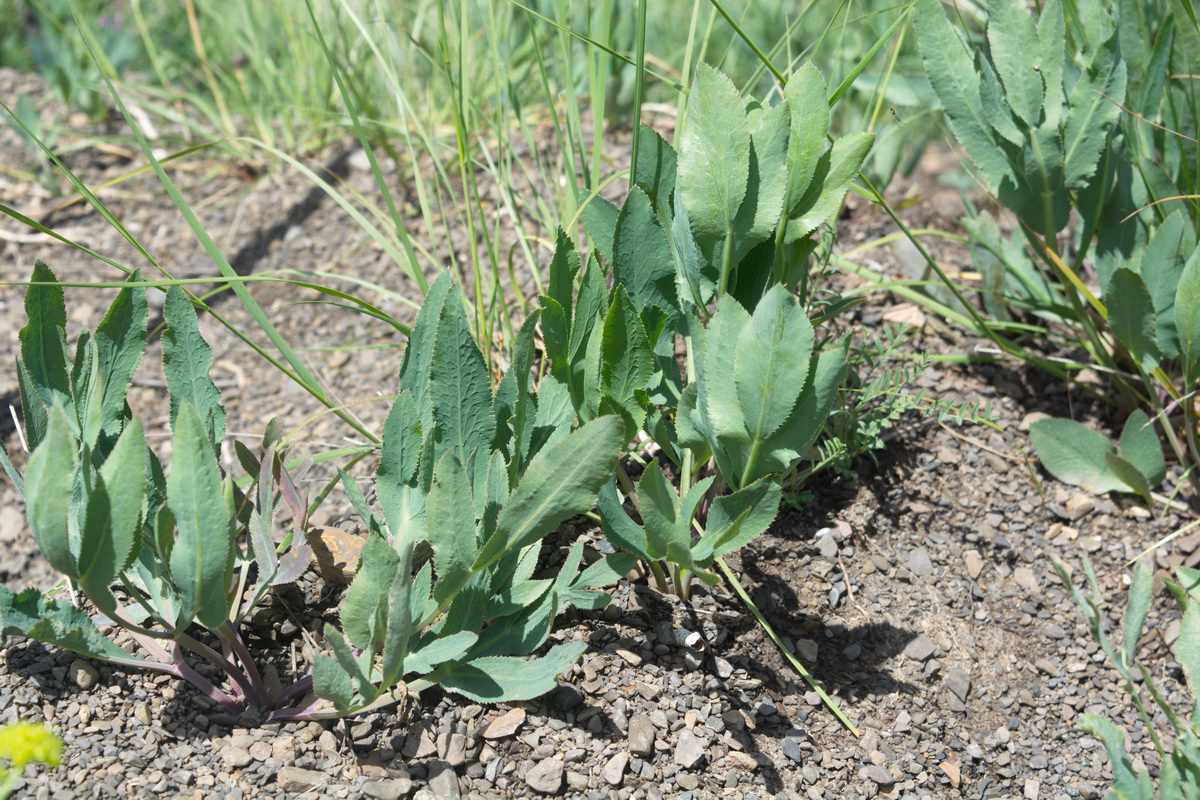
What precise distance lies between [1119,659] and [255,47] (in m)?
2.64

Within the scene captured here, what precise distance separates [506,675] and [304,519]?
1.11 ft

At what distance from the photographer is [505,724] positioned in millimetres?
1190

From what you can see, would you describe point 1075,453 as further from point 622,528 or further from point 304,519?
point 304,519

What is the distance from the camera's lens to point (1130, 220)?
1.70 meters

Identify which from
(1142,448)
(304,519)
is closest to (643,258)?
(304,519)

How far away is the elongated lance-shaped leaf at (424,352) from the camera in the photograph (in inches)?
48.7

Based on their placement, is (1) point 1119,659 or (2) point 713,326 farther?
(2) point 713,326

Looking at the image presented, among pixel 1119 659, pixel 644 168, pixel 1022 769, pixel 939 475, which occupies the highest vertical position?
pixel 644 168

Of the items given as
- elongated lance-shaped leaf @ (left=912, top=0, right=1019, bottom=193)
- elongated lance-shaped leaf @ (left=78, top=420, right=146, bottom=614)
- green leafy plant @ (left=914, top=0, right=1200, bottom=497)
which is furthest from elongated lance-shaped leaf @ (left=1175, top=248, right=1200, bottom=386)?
elongated lance-shaped leaf @ (left=78, top=420, right=146, bottom=614)

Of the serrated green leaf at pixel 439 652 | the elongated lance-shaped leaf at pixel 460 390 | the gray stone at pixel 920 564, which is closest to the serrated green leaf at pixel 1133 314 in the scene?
the gray stone at pixel 920 564

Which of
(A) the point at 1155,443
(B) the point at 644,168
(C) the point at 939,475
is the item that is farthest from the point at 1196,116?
(B) the point at 644,168

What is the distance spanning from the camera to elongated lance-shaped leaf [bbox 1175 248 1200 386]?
1450mm

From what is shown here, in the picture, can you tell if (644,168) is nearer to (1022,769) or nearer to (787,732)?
(787,732)

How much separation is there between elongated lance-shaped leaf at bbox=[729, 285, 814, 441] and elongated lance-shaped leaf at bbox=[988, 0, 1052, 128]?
2.36 ft
